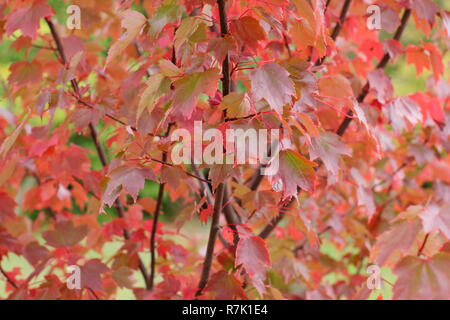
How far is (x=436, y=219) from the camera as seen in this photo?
948 mm

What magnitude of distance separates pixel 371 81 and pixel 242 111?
1.90 ft

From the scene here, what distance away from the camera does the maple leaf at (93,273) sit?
49.1 inches

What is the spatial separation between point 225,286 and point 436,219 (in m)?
0.46

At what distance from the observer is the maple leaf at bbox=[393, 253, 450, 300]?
0.88 metres

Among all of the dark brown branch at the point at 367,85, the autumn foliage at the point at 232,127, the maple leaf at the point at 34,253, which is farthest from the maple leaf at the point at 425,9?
the maple leaf at the point at 34,253

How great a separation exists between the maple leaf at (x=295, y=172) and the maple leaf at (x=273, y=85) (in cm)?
9

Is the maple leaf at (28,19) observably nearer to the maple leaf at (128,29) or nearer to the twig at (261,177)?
the maple leaf at (128,29)

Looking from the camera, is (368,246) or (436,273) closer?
(436,273)

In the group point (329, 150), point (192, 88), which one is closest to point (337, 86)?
point (329, 150)

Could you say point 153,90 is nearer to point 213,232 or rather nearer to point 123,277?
point 213,232
